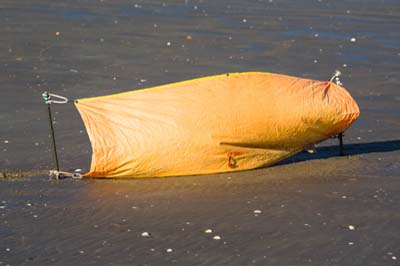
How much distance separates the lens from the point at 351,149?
393 inches

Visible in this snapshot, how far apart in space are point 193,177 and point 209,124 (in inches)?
19.8

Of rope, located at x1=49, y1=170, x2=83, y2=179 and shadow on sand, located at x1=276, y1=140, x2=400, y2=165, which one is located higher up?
rope, located at x1=49, y1=170, x2=83, y2=179

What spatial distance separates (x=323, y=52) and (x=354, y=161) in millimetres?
5076

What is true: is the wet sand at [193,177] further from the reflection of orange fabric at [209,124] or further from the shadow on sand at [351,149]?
the reflection of orange fabric at [209,124]

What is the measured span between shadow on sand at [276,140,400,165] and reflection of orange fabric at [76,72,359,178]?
0.43 meters

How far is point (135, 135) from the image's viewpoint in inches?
349

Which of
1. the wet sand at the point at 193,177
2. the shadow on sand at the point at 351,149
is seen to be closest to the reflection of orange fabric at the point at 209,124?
the wet sand at the point at 193,177

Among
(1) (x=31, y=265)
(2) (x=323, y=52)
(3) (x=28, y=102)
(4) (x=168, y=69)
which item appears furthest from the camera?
(2) (x=323, y=52)

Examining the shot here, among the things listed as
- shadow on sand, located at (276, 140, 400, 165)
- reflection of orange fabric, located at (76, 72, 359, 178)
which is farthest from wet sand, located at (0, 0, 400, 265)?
reflection of orange fabric, located at (76, 72, 359, 178)

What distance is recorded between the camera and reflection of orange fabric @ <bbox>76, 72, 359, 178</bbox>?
887cm

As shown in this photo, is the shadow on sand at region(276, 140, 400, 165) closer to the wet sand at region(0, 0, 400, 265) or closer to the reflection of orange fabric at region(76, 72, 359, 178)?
the wet sand at region(0, 0, 400, 265)

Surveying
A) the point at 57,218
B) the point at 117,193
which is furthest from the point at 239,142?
the point at 57,218

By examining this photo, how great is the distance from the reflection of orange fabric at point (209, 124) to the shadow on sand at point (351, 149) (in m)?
0.43

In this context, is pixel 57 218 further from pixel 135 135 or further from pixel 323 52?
pixel 323 52
